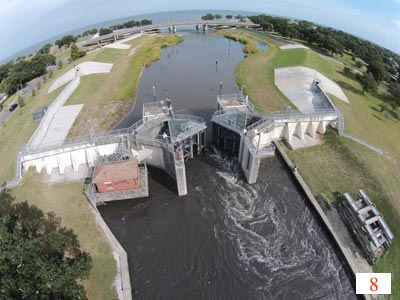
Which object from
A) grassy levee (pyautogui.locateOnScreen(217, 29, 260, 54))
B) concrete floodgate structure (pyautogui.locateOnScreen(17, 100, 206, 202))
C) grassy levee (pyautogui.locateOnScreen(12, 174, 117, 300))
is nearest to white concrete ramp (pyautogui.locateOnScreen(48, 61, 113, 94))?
concrete floodgate structure (pyautogui.locateOnScreen(17, 100, 206, 202))

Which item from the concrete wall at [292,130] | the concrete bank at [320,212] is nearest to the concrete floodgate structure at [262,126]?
the concrete wall at [292,130]

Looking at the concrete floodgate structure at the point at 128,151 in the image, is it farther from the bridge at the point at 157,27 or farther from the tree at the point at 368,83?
the bridge at the point at 157,27

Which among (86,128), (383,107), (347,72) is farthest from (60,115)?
(347,72)

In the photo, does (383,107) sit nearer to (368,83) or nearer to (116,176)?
(368,83)

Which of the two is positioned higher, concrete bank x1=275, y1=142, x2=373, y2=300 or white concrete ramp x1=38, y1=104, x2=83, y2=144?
white concrete ramp x1=38, y1=104, x2=83, y2=144

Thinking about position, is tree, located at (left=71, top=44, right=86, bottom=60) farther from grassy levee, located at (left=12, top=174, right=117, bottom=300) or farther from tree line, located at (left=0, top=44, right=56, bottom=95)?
grassy levee, located at (left=12, top=174, right=117, bottom=300)

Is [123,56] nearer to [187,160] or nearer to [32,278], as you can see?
[187,160]

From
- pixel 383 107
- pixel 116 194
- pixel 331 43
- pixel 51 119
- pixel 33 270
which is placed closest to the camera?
pixel 33 270
